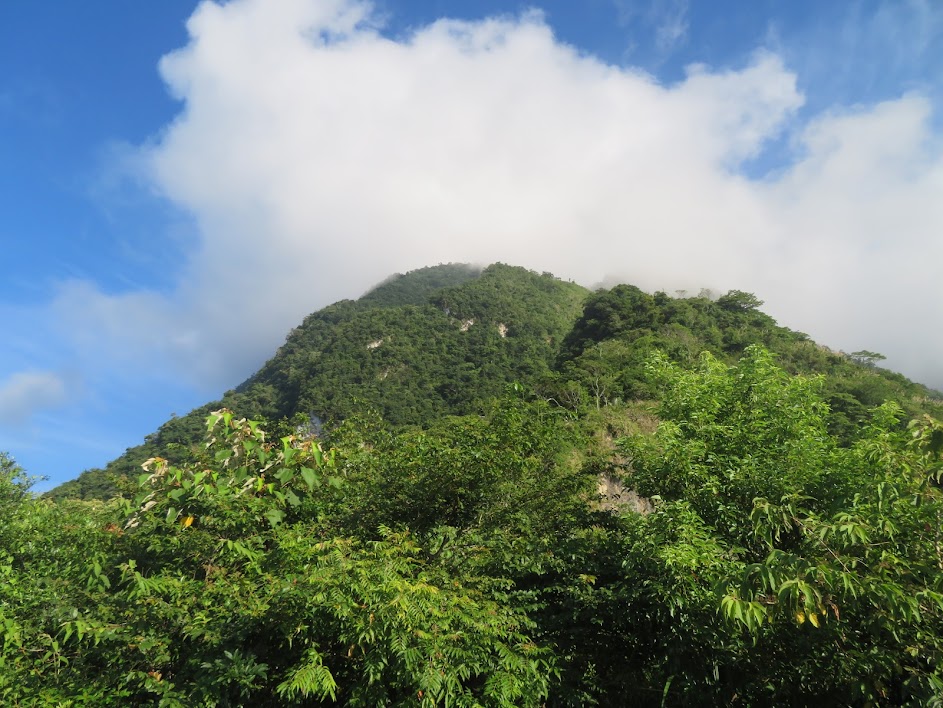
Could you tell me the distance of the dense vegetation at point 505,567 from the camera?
453cm

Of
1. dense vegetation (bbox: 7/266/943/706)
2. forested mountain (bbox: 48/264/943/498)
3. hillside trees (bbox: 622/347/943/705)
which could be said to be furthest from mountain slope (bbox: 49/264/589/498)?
hillside trees (bbox: 622/347/943/705)

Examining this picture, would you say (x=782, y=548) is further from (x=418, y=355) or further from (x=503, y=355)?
(x=418, y=355)

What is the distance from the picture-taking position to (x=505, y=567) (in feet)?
23.7

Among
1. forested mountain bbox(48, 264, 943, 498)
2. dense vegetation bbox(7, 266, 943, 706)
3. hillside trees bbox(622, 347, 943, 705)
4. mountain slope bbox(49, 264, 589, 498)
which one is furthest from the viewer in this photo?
mountain slope bbox(49, 264, 589, 498)

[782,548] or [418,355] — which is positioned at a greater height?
[418,355]

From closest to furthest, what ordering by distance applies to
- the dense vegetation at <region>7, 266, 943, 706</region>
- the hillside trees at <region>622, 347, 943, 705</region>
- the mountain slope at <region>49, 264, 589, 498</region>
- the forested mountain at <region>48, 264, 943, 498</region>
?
the hillside trees at <region>622, 347, 943, 705</region>, the dense vegetation at <region>7, 266, 943, 706</region>, the forested mountain at <region>48, 264, 943, 498</region>, the mountain slope at <region>49, 264, 589, 498</region>

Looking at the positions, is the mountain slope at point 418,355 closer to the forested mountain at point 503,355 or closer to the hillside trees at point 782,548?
the forested mountain at point 503,355

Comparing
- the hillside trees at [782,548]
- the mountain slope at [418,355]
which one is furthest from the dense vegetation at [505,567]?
the mountain slope at [418,355]

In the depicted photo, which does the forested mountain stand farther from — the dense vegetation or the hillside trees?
the hillside trees

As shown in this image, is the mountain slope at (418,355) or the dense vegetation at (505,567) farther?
the mountain slope at (418,355)

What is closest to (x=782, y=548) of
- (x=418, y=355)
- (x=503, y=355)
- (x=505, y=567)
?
(x=505, y=567)

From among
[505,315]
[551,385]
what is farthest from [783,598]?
[505,315]

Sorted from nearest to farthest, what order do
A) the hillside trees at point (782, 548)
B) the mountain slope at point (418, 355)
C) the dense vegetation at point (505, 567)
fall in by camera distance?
the hillside trees at point (782, 548)
the dense vegetation at point (505, 567)
the mountain slope at point (418, 355)

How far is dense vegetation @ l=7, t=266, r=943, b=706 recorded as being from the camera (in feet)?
14.9
